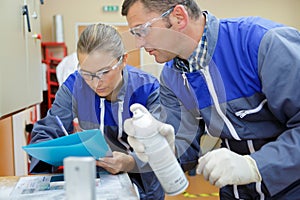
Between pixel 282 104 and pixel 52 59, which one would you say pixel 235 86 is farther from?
pixel 52 59

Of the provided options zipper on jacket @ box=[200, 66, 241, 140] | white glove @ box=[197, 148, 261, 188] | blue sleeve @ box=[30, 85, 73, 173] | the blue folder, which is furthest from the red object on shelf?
white glove @ box=[197, 148, 261, 188]

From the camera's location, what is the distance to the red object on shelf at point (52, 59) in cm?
405

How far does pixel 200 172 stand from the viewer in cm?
80

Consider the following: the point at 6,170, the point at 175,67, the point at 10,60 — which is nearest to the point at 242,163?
the point at 175,67

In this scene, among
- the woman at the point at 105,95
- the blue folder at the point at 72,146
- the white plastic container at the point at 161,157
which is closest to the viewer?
the white plastic container at the point at 161,157

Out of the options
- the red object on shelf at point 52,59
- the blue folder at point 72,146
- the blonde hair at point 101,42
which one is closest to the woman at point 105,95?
the blonde hair at point 101,42

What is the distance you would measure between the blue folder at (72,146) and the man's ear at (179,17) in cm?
36

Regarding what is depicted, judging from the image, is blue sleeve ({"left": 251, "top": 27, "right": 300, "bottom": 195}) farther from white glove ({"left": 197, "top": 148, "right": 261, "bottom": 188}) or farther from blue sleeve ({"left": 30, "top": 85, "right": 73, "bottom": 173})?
blue sleeve ({"left": 30, "top": 85, "right": 73, "bottom": 173})

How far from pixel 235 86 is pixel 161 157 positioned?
0.37 meters

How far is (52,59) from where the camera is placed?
165 inches

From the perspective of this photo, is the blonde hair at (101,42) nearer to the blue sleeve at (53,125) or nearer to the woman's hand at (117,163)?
the blue sleeve at (53,125)

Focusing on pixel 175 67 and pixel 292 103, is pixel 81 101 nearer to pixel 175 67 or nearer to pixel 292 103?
pixel 175 67

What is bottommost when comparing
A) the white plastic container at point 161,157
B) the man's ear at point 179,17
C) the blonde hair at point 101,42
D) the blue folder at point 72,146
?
the blue folder at point 72,146

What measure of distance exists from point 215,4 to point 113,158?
409 cm
